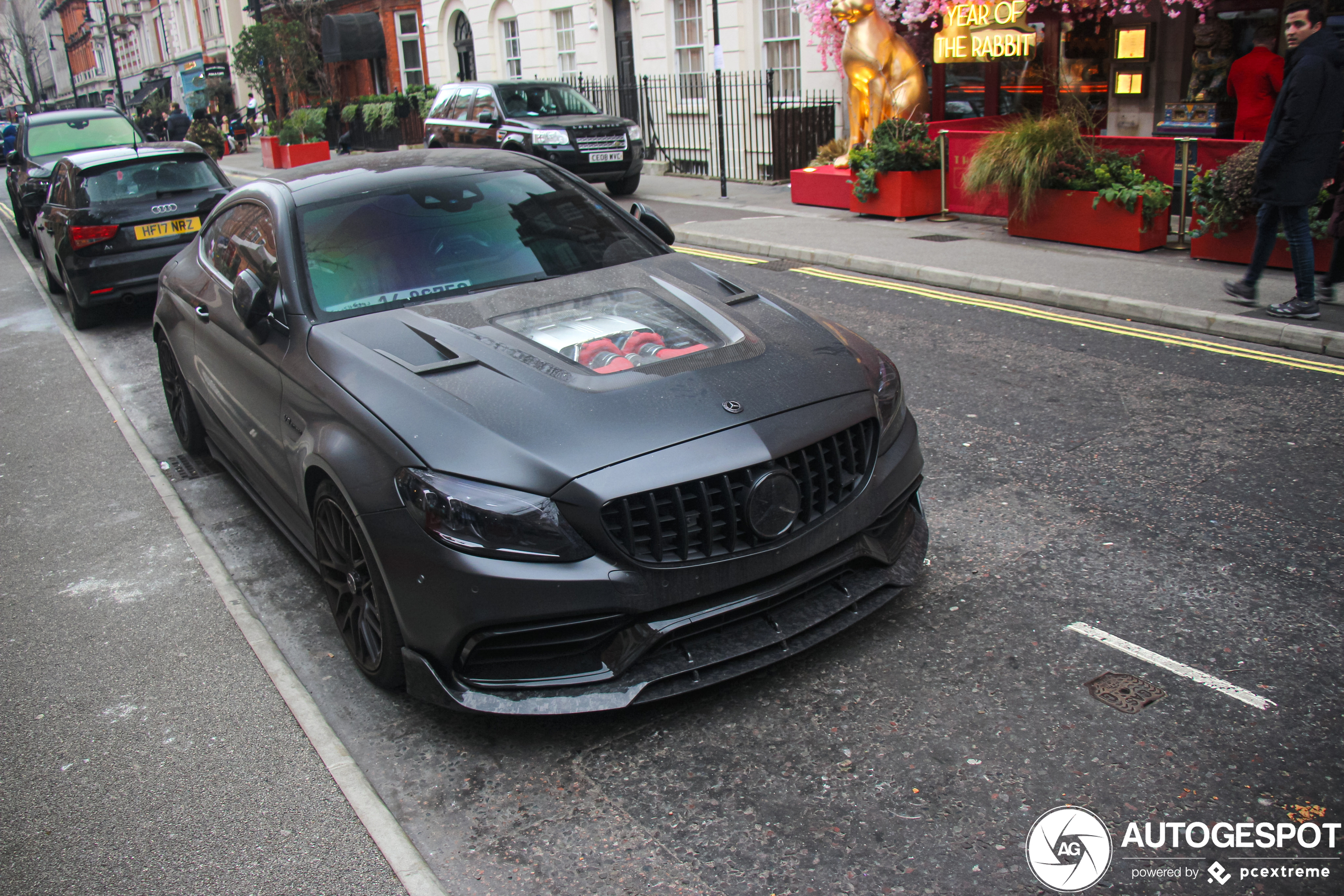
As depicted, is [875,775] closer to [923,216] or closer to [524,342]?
[524,342]

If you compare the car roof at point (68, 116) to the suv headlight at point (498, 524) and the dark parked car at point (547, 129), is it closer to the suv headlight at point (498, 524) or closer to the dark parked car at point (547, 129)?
the dark parked car at point (547, 129)

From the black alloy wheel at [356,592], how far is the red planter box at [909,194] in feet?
36.1

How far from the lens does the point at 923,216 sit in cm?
1366

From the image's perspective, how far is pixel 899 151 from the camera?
526 inches

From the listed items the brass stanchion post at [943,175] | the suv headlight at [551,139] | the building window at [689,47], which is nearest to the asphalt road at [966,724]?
the brass stanchion post at [943,175]

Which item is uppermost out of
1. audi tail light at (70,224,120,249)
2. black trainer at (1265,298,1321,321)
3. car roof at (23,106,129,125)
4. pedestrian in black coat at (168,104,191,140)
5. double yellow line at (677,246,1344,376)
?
pedestrian in black coat at (168,104,191,140)

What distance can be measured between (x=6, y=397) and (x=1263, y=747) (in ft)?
28.0

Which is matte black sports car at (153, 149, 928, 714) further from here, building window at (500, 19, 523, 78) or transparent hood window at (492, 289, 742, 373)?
building window at (500, 19, 523, 78)

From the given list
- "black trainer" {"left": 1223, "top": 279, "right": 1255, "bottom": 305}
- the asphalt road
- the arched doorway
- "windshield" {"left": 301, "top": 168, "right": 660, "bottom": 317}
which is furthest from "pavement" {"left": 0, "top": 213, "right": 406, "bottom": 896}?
the arched doorway

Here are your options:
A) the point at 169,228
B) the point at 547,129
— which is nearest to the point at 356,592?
the point at 169,228

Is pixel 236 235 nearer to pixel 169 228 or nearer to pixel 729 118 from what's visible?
pixel 169 228

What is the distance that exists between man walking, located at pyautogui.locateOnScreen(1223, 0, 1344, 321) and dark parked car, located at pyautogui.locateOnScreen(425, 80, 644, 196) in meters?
11.2

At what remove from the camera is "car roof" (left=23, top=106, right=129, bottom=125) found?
1580 cm

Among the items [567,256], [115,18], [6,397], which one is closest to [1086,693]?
[567,256]
